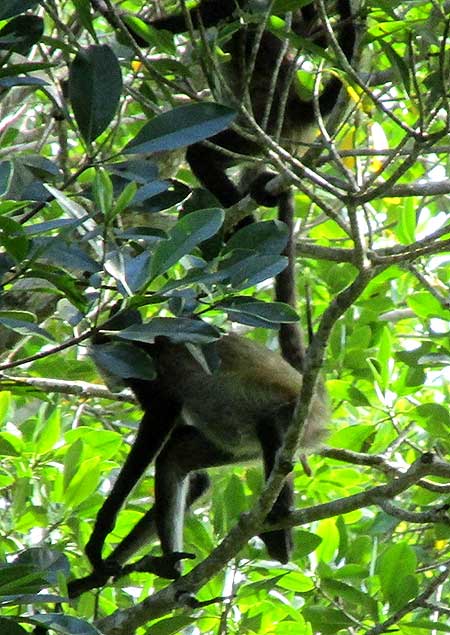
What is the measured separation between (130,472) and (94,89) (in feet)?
8.01

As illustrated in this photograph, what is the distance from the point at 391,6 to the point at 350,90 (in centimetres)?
52

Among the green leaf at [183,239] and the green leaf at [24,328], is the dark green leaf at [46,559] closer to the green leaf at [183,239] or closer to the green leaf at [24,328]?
the green leaf at [24,328]

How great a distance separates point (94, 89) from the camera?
2.21 meters

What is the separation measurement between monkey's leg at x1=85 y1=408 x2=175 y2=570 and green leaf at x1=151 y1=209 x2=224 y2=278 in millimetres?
2251

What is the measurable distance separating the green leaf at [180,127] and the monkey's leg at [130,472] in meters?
2.27

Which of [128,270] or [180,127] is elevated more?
[180,127]

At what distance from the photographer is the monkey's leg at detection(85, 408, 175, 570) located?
418 centimetres

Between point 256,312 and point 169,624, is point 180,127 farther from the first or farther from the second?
point 169,624

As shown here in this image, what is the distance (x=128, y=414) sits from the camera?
550 cm

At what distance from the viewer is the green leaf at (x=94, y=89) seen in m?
2.19

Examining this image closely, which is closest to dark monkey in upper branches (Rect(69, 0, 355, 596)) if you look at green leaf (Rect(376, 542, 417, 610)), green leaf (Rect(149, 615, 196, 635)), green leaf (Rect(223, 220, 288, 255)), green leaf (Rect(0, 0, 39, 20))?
green leaf (Rect(376, 542, 417, 610))

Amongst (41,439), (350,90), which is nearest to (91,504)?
(41,439)

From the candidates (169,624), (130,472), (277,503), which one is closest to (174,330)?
(169,624)

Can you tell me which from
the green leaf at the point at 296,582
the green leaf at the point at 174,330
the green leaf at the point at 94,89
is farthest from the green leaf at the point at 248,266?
the green leaf at the point at 296,582
